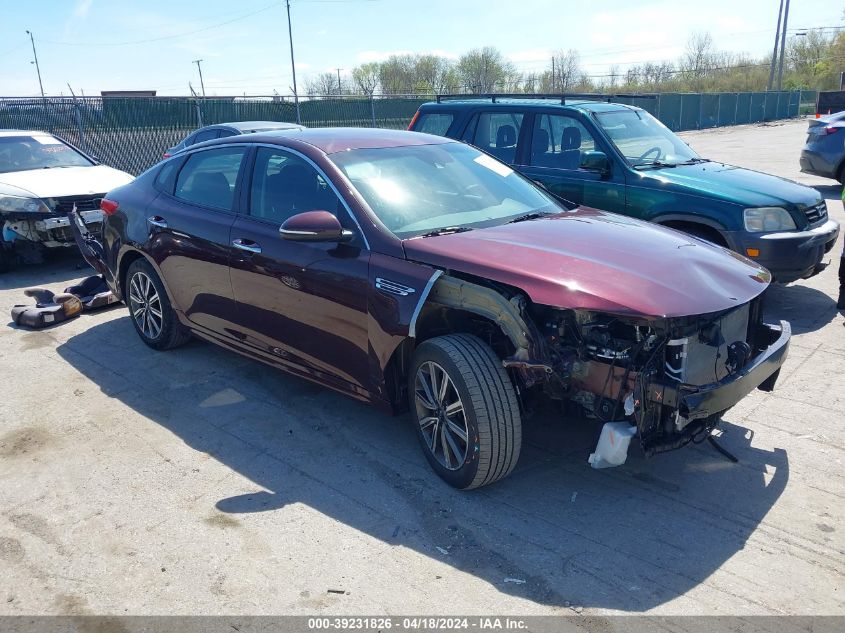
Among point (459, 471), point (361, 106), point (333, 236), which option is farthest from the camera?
point (361, 106)

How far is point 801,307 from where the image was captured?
6.80 meters

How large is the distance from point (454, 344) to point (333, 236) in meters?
0.94

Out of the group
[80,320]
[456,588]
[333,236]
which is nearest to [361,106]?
[80,320]

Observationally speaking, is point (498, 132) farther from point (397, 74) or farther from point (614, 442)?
point (397, 74)

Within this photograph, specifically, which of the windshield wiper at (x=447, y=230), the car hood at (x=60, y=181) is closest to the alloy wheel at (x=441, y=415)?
the windshield wiper at (x=447, y=230)

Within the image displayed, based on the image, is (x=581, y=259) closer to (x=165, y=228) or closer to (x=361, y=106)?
(x=165, y=228)

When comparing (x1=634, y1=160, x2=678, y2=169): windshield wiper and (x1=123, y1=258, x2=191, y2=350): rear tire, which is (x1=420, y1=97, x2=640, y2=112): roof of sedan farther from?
(x1=123, y1=258, x2=191, y2=350): rear tire

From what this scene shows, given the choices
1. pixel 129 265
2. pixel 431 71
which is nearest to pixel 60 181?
pixel 129 265

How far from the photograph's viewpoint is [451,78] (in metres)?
51.3

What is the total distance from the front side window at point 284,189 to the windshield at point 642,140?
3.64 meters

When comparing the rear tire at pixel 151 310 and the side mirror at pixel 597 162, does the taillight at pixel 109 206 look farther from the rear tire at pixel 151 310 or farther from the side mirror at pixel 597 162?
the side mirror at pixel 597 162

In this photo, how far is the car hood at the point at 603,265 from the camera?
326 cm

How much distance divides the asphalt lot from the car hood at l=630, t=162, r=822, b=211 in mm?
1746

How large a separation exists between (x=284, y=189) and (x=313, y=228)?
826 millimetres
